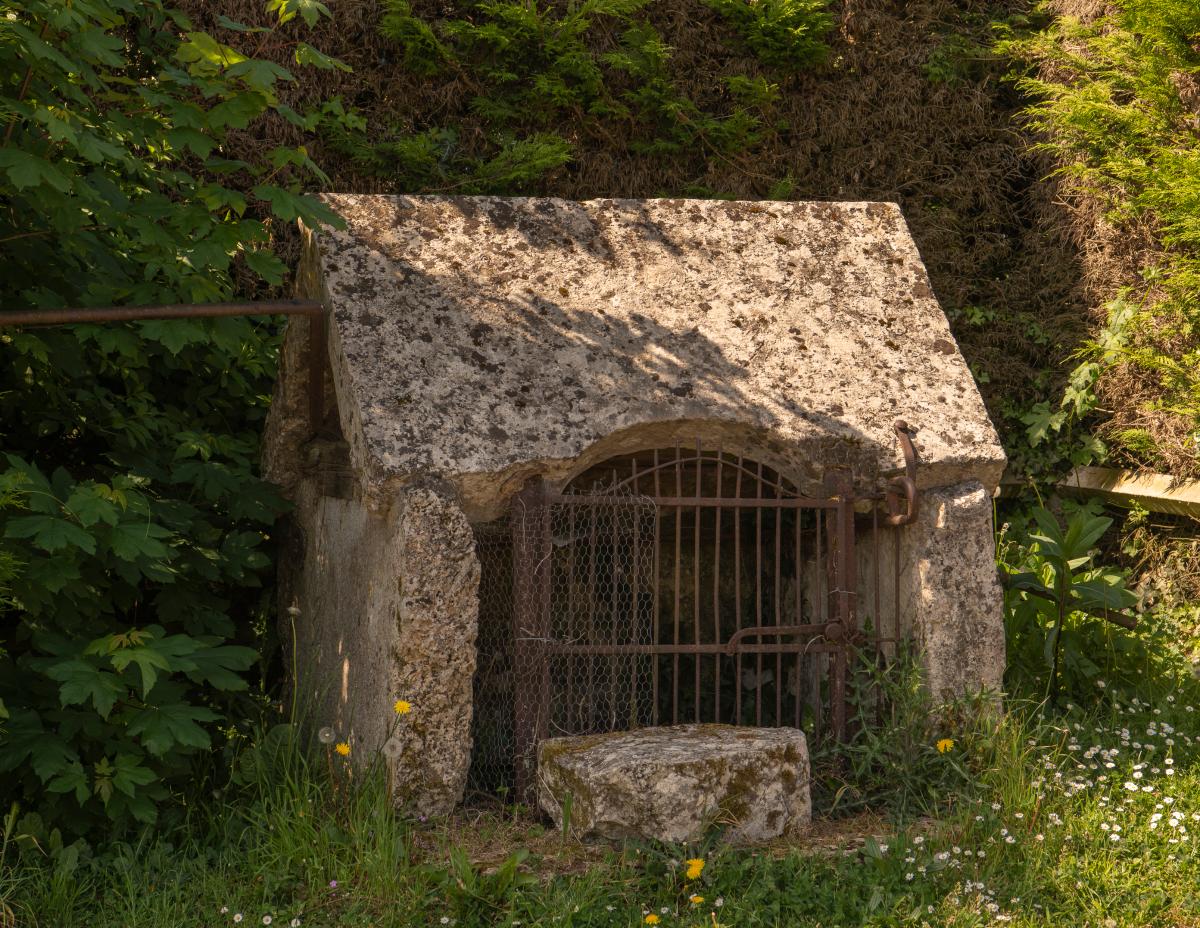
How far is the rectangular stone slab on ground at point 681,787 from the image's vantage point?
351 centimetres

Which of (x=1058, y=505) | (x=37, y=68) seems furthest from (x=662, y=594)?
(x=37, y=68)

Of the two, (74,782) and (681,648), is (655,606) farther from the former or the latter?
(74,782)

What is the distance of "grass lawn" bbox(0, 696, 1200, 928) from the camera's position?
3.27 m

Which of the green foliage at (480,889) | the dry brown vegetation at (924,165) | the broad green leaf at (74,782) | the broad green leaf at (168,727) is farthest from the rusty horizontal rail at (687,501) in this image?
the dry brown vegetation at (924,165)

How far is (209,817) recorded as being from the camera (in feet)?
12.6

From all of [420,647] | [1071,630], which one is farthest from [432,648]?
[1071,630]

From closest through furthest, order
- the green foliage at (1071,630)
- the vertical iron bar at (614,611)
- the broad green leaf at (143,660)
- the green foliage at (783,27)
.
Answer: the broad green leaf at (143,660)
the vertical iron bar at (614,611)
the green foliage at (1071,630)
the green foliage at (783,27)

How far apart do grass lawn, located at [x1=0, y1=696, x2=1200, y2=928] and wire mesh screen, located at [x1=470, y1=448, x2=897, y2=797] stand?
17.1 inches

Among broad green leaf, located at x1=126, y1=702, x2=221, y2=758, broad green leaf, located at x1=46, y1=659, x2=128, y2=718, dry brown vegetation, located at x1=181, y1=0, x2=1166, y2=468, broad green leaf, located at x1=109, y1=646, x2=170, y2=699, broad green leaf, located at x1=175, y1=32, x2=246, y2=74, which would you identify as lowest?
broad green leaf, located at x1=126, y1=702, x2=221, y2=758

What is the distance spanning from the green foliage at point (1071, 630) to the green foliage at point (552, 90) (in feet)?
9.77

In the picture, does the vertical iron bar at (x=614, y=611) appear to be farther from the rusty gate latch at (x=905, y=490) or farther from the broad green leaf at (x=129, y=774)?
the broad green leaf at (x=129, y=774)

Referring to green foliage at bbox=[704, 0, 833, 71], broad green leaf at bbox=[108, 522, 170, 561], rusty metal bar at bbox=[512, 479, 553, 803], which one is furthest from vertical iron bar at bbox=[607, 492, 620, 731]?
green foliage at bbox=[704, 0, 833, 71]

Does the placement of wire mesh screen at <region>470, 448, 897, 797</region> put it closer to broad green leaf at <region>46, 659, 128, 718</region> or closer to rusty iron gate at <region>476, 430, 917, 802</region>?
rusty iron gate at <region>476, 430, 917, 802</region>

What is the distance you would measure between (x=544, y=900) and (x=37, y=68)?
2.70m
